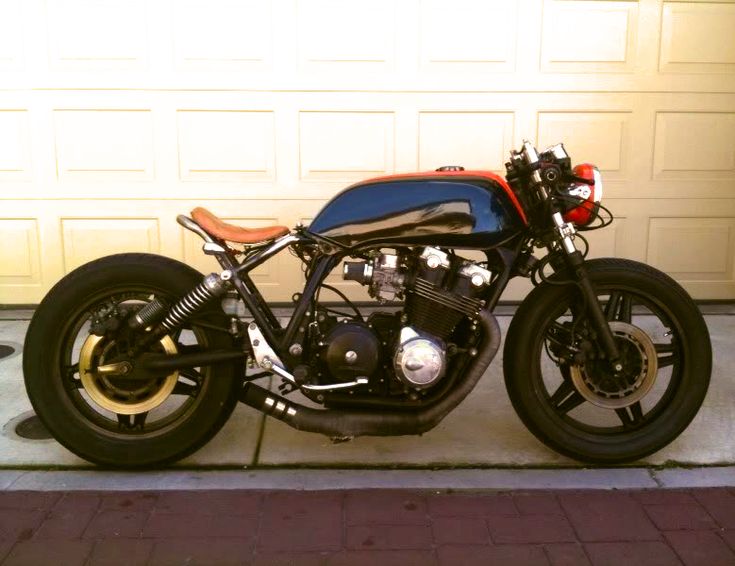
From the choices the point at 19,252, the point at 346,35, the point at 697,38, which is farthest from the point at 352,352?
the point at 697,38

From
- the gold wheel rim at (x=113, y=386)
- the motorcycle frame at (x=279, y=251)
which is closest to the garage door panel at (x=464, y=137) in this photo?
the motorcycle frame at (x=279, y=251)

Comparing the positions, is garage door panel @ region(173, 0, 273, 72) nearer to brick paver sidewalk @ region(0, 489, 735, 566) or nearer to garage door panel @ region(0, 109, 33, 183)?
garage door panel @ region(0, 109, 33, 183)

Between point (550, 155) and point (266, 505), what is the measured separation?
1705mm

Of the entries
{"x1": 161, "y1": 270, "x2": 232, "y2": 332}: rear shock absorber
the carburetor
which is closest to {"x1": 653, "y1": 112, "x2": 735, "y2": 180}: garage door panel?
the carburetor

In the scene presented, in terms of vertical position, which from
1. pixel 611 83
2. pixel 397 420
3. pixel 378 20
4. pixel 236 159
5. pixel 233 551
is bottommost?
pixel 233 551

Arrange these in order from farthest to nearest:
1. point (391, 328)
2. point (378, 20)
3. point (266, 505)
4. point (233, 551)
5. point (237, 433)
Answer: point (378, 20) → point (237, 433) → point (391, 328) → point (266, 505) → point (233, 551)

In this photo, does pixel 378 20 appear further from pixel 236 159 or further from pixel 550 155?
pixel 550 155

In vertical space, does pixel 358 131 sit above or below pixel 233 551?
above

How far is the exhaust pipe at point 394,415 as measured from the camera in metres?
2.91

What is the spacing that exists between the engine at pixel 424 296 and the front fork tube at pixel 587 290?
0.32m

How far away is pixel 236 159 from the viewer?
487cm

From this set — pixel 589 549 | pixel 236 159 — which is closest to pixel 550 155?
pixel 589 549

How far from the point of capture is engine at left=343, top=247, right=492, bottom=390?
2.85 metres

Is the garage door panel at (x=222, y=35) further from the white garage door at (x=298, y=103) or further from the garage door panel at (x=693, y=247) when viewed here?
the garage door panel at (x=693, y=247)
